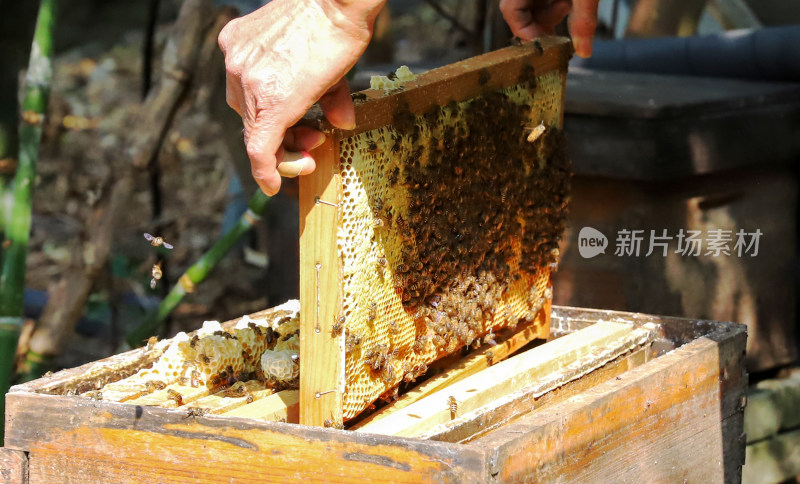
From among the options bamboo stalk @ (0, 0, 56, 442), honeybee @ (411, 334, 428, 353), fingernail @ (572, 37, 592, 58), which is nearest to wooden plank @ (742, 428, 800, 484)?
fingernail @ (572, 37, 592, 58)

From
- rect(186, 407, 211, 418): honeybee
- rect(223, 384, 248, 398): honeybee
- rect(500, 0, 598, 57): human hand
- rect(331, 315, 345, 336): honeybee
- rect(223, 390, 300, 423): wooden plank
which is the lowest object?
rect(186, 407, 211, 418): honeybee

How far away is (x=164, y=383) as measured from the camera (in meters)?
2.31

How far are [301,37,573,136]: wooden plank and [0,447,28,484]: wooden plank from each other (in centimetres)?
87

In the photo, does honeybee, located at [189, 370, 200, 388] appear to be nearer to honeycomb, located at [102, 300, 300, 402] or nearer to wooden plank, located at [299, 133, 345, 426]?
honeycomb, located at [102, 300, 300, 402]

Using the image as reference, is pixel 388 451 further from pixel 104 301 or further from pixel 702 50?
pixel 104 301

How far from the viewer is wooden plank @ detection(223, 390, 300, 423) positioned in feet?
6.89

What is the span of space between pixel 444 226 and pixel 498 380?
36 cm

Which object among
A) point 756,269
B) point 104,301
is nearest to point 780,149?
point 756,269

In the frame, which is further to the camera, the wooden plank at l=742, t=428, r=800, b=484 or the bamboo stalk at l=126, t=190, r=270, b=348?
the wooden plank at l=742, t=428, r=800, b=484

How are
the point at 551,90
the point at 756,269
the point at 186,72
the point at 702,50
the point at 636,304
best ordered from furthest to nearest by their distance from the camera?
the point at 702,50, the point at 756,269, the point at 636,304, the point at 186,72, the point at 551,90

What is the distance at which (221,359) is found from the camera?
2.38 m

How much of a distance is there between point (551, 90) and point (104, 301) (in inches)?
126

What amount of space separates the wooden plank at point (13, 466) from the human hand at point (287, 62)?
76cm

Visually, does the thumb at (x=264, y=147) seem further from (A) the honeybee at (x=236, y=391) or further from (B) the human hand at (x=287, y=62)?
(A) the honeybee at (x=236, y=391)
